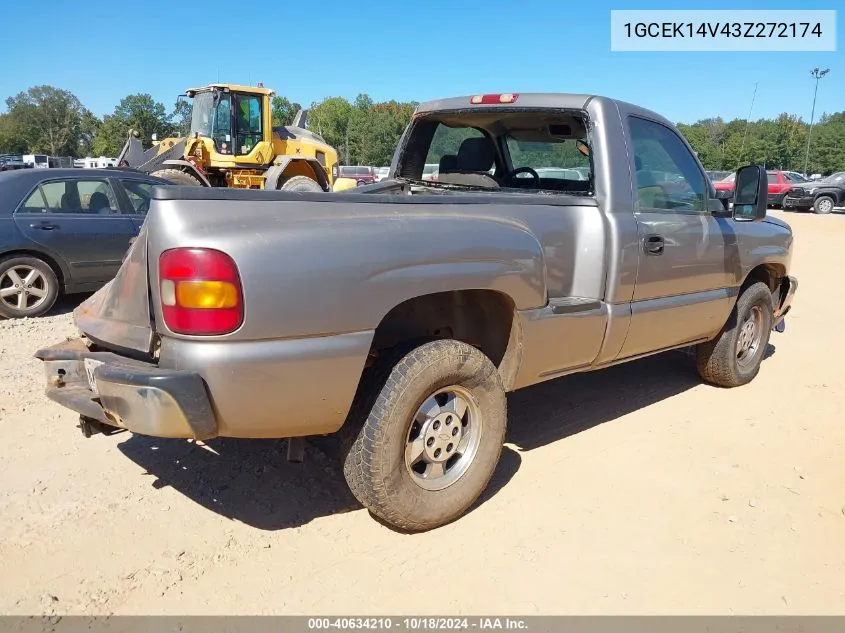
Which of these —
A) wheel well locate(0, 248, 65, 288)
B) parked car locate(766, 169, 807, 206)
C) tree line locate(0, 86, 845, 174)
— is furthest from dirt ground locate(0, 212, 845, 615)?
tree line locate(0, 86, 845, 174)

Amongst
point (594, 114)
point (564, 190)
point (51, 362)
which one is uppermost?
point (594, 114)

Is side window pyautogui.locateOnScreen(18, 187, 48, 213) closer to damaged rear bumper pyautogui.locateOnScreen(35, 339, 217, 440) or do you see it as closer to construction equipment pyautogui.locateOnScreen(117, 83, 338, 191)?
damaged rear bumper pyautogui.locateOnScreen(35, 339, 217, 440)

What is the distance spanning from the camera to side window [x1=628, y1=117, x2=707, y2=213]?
4214mm

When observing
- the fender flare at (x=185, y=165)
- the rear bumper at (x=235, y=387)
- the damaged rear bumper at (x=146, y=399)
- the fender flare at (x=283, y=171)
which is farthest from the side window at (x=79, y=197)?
the fender flare at (x=283, y=171)

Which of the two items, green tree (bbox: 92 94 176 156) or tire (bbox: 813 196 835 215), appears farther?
green tree (bbox: 92 94 176 156)

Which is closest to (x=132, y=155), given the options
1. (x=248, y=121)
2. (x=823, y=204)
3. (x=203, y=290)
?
(x=248, y=121)

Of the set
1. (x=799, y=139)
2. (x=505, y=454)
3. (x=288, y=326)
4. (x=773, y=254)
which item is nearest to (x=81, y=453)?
(x=288, y=326)

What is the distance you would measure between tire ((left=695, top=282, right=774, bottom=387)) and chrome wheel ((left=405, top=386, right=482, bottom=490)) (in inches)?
111

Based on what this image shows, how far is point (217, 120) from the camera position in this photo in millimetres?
14828

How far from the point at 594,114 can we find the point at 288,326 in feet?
7.92

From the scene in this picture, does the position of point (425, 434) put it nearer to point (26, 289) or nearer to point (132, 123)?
point (26, 289)

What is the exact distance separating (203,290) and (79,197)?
5.90 m

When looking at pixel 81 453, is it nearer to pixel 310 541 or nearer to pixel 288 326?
pixel 310 541

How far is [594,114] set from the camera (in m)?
4.02
